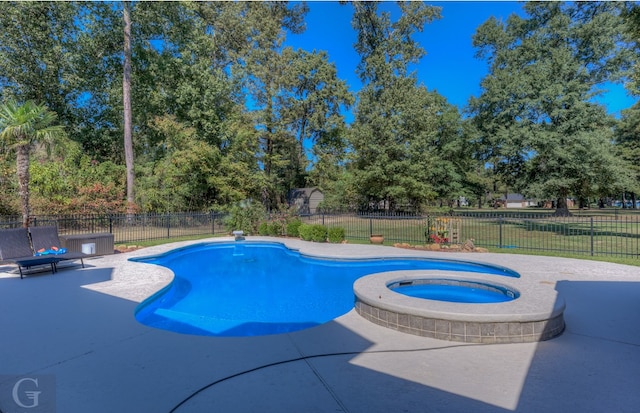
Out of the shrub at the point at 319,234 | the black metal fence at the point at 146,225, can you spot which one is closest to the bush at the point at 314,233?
the shrub at the point at 319,234

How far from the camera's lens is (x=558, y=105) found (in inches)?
785

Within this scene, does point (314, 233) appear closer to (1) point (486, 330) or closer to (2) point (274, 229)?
(2) point (274, 229)

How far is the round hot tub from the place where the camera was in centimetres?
586

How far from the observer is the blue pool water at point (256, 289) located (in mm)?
5405

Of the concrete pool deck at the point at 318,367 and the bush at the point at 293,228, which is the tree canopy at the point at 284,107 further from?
the concrete pool deck at the point at 318,367

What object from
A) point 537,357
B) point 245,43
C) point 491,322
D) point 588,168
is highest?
point 245,43

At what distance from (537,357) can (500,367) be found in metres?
0.57

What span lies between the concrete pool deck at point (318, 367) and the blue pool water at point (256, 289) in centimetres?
109

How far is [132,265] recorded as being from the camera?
8516mm

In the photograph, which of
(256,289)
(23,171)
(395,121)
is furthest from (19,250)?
(395,121)

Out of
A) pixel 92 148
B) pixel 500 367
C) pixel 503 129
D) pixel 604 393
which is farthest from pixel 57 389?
pixel 92 148

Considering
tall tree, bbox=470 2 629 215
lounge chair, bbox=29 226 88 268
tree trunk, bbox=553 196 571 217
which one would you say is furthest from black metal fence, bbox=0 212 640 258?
tree trunk, bbox=553 196 571 217

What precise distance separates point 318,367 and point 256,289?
4.96 m

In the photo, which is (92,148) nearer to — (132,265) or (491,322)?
(132,265)
